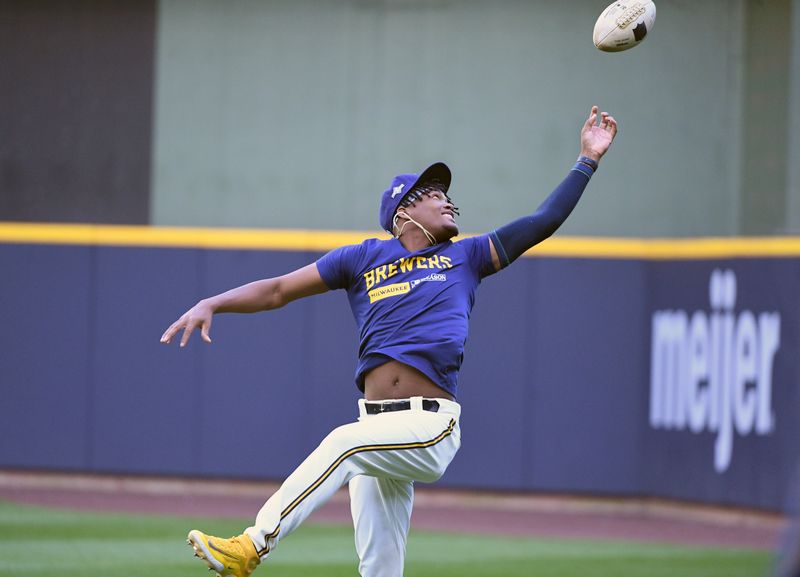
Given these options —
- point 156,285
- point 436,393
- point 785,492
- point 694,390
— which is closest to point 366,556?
point 436,393

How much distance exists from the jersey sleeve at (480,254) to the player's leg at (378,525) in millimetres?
1106

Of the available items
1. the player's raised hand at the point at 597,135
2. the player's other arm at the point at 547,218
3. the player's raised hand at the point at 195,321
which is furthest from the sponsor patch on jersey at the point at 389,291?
the player's raised hand at the point at 597,135

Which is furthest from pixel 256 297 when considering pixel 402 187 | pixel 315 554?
pixel 315 554

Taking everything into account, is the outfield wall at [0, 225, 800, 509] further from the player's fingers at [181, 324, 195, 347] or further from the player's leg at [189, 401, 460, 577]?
the player's fingers at [181, 324, 195, 347]

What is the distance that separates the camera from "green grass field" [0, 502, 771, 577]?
30.3ft

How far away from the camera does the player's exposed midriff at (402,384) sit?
621cm

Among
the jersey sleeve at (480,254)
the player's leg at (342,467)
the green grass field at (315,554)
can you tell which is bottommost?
the green grass field at (315,554)

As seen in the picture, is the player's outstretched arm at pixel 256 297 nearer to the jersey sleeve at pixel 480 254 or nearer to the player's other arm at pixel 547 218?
the jersey sleeve at pixel 480 254

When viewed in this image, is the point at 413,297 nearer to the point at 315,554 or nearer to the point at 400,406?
the point at 400,406

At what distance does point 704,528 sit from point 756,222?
4.74 m

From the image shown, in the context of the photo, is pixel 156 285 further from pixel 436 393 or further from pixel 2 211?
pixel 436 393

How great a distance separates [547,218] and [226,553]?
219 cm

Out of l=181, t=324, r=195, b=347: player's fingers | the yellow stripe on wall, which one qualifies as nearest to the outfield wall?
the yellow stripe on wall

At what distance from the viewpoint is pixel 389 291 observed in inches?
252
